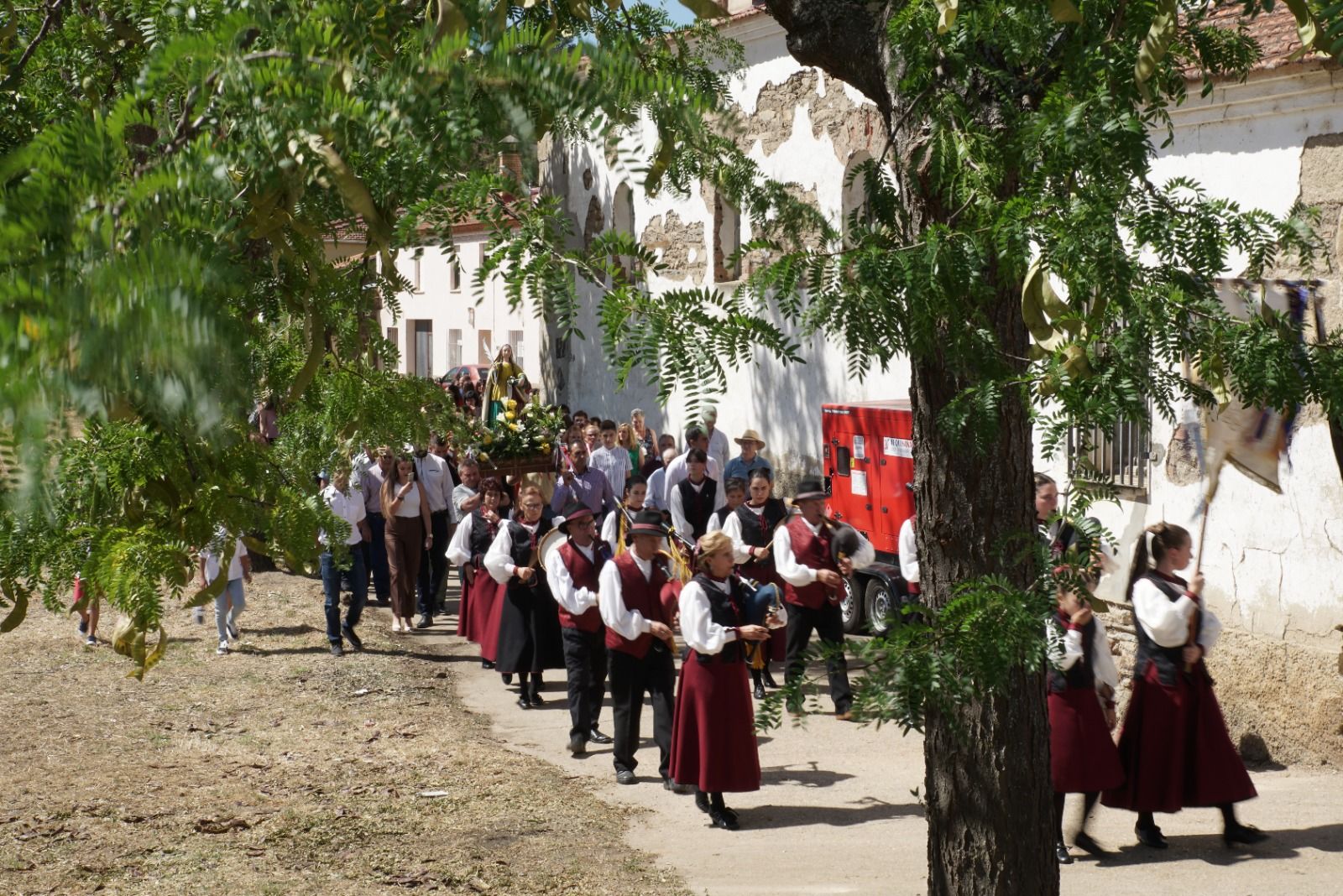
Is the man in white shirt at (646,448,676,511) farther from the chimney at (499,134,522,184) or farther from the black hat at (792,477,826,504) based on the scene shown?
the chimney at (499,134,522,184)

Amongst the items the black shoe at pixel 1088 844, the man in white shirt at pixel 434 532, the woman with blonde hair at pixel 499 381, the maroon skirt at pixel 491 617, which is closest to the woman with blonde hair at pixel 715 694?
the black shoe at pixel 1088 844

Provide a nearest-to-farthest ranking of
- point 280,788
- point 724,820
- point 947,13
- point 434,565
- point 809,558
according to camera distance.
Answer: point 947,13, point 724,820, point 280,788, point 809,558, point 434,565

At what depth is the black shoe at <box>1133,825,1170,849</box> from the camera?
827 centimetres

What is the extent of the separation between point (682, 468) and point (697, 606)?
6258 millimetres

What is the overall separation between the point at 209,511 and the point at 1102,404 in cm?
220

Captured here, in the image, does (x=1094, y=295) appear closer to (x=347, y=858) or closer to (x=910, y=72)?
(x=910, y=72)

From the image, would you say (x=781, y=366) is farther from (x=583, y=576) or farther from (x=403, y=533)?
(x=583, y=576)

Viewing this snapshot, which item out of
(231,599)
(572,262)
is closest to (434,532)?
(231,599)

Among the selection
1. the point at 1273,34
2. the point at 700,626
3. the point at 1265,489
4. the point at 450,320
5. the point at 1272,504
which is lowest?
the point at 700,626

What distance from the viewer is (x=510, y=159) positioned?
2727 millimetres

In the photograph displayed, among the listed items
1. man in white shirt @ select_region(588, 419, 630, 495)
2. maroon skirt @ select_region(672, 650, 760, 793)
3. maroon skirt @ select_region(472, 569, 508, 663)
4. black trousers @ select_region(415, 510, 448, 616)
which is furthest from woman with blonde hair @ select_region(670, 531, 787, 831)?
man in white shirt @ select_region(588, 419, 630, 495)

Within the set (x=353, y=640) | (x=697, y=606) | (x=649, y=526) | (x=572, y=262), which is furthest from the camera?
(x=353, y=640)

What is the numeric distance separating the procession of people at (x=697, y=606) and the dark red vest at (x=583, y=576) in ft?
0.05

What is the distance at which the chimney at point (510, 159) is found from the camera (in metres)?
2.46
